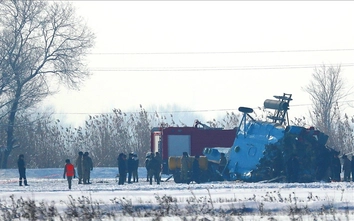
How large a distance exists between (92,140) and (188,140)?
523 inches

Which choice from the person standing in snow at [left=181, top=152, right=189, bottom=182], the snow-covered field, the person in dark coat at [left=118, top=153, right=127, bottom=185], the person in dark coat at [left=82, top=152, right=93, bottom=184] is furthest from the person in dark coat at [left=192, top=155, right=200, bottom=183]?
the snow-covered field

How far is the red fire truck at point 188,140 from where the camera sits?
4206 cm

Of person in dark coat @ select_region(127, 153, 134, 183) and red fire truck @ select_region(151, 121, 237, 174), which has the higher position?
red fire truck @ select_region(151, 121, 237, 174)

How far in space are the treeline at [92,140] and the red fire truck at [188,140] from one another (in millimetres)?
10015

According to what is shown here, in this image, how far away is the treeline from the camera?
2104 inches

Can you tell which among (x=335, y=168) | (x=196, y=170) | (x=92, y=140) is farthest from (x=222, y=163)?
(x=92, y=140)

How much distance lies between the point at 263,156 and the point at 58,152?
21851mm

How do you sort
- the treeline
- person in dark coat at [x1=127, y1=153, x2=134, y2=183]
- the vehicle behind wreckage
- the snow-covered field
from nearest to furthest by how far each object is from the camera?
1. the snow-covered field
2. the vehicle behind wreckage
3. person in dark coat at [x1=127, y1=153, x2=134, y2=183]
4. the treeline

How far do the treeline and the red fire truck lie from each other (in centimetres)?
1002

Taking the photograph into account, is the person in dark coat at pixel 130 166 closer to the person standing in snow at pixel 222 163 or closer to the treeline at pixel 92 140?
the person standing in snow at pixel 222 163

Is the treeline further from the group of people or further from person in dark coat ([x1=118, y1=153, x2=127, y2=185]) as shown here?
person in dark coat ([x1=118, y1=153, x2=127, y2=185])

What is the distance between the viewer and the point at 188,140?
42.4m

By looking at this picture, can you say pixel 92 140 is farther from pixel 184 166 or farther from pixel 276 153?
pixel 276 153

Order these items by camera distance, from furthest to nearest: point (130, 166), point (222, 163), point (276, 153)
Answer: point (130, 166), point (222, 163), point (276, 153)
